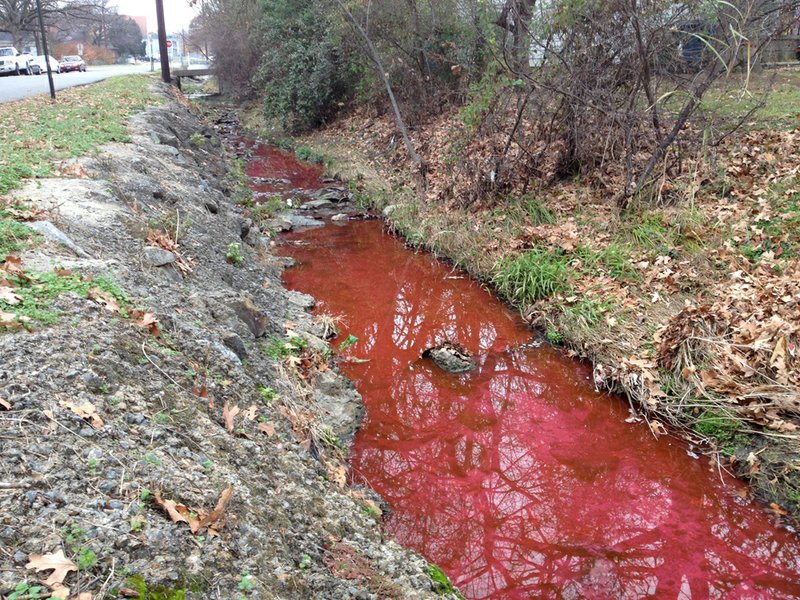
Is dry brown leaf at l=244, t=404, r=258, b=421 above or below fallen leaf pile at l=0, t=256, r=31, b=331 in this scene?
below

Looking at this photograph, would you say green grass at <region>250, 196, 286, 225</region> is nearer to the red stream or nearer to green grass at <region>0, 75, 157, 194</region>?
green grass at <region>0, 75, 157, 194</region>

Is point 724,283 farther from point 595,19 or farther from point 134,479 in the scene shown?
point 134,479

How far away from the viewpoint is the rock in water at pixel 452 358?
22.8 ft

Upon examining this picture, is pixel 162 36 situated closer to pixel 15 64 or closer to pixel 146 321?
pixel 15 64

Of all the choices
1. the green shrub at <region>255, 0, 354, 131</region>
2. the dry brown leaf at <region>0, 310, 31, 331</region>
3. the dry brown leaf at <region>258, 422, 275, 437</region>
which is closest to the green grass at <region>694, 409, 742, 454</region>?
the dry brown leaf at <region>258, 422, 275, 437</region>

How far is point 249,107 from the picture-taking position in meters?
30.2

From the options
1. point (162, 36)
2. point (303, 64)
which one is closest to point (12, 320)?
point (303, 64)

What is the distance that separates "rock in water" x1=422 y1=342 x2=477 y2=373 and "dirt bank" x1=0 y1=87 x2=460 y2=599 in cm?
133

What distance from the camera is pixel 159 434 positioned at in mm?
3197

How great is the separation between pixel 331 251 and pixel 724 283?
21.7 feet

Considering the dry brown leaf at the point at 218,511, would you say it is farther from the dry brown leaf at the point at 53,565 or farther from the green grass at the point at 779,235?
the green grass at the point at 779,235

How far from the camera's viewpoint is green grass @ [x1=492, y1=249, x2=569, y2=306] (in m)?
8.20

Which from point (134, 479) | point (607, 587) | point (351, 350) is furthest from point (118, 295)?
point (607, 587)

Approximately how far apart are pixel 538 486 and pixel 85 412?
3714 millimetres
